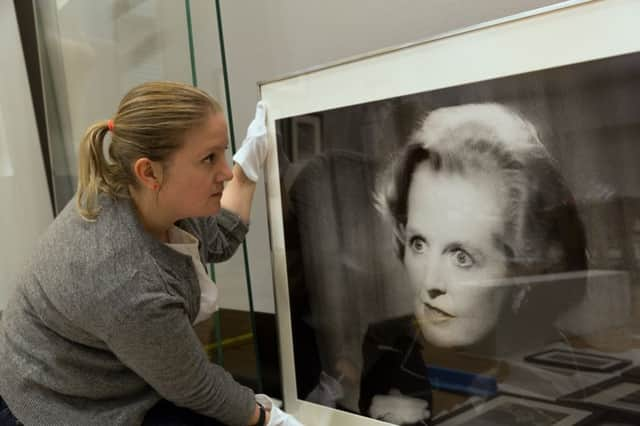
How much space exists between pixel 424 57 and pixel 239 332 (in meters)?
0.72

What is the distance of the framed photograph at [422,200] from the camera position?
2.32ft

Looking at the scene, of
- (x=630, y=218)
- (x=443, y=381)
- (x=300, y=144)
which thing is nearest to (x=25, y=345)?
(x=300, y=144)

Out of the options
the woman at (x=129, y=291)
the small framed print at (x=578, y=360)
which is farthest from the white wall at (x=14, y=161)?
the small framed print at (x=578, y=360)

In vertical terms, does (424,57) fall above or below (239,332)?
above

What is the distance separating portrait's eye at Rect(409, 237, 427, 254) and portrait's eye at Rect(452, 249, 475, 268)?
0.06 metres

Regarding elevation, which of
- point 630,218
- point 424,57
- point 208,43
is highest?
point 208,43

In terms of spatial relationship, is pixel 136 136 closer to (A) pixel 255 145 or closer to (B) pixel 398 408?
(A) pixel 255 145

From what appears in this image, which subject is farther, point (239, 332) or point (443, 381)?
point (239, 332)

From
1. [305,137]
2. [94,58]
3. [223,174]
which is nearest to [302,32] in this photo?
[305,137]

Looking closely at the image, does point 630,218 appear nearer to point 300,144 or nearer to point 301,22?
point 300,144

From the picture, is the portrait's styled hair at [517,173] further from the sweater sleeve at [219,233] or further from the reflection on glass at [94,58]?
the reflection on glass at [94,58]

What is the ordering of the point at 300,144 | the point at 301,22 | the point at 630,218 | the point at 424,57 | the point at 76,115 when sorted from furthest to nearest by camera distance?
the point at 76,115, the point at 301,22, the point at 300,144, the point at 424,57, the point at 630,218

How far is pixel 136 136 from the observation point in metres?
0.85

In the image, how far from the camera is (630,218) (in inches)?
27.2
